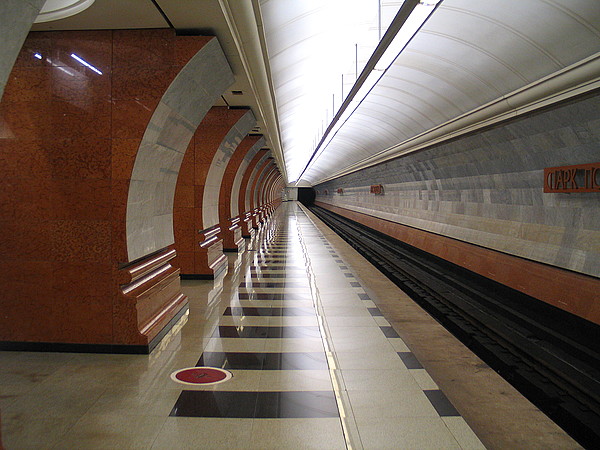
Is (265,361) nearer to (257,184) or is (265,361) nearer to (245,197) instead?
(245,197)

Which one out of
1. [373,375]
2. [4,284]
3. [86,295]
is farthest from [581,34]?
[4,284]

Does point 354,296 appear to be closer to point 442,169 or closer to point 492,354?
point 492,354

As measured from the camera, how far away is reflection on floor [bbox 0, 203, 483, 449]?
2793 mm

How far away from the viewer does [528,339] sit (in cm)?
604

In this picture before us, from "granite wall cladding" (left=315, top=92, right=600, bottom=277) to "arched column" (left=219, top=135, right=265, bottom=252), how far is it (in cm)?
445

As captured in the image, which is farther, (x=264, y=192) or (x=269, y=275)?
(x=264, y=192)

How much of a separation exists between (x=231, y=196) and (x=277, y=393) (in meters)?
9.15

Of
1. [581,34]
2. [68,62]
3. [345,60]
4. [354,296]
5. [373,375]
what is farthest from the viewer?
[345,60]

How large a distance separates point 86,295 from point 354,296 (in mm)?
3687

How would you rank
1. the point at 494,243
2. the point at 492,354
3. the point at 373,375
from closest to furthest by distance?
the point at 373,375, the point at 492,354, the point at 494,243

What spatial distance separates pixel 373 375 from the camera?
378 centimetres

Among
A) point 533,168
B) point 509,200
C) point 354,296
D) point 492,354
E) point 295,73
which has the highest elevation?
point 295,73

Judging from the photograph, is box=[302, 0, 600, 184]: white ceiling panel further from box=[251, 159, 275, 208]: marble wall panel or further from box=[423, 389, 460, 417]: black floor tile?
box=[251, 159, 275, 208]: marble wall panel

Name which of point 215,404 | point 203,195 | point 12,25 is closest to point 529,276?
point 203,195
